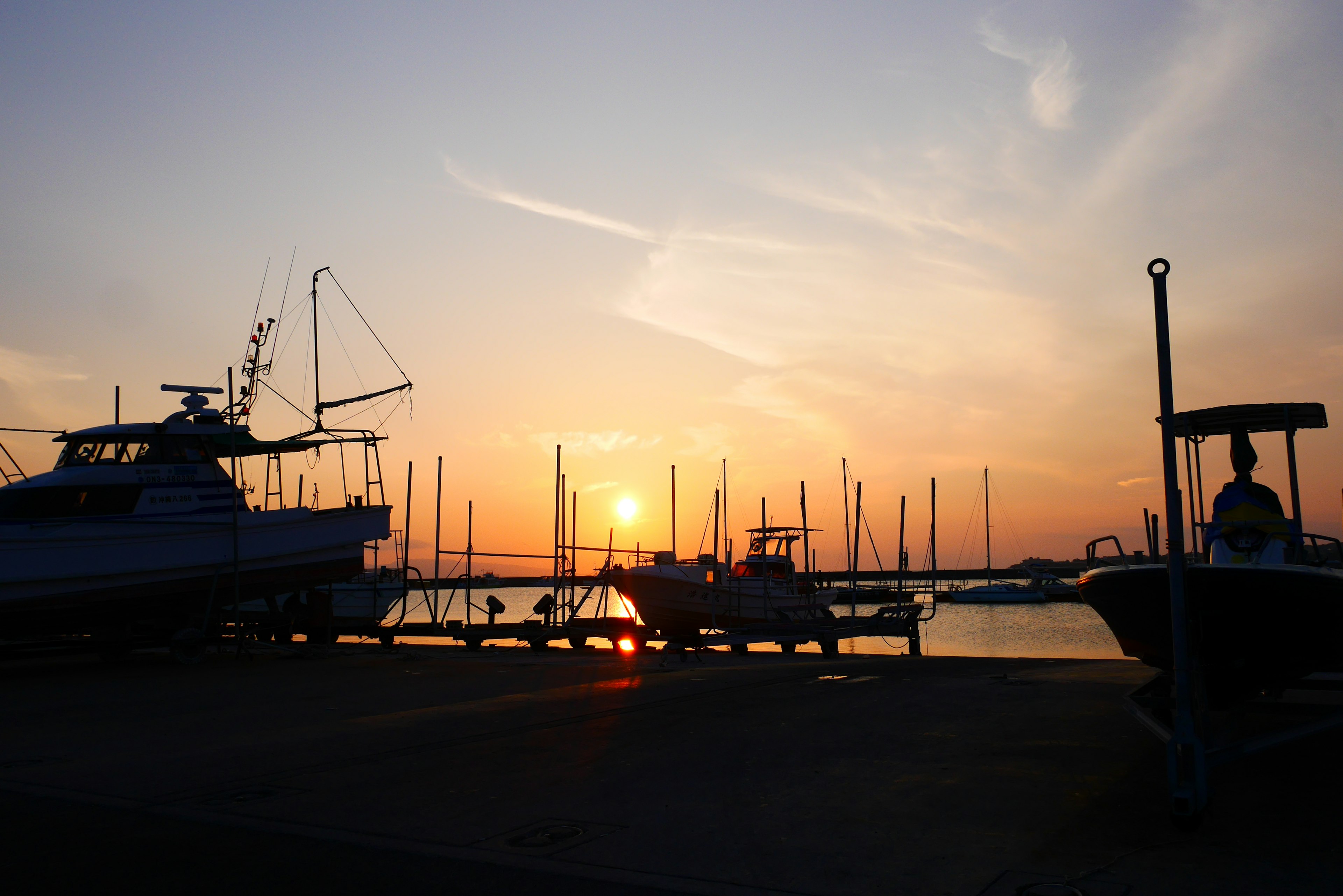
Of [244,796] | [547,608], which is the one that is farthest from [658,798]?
[547,608]

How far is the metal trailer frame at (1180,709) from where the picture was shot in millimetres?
5020

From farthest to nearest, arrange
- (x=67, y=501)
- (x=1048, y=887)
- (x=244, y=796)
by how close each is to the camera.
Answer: (x=67, y=501) < (x=244, y=796) < (x=1048, y=887)

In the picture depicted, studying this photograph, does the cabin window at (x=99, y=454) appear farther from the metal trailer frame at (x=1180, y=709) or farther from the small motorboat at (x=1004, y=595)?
the small motorboat at (x=1004, y=595)

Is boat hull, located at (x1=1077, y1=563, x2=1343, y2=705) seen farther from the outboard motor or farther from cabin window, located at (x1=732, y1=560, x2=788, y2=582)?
cabin window, located at (x1=732, y1=560, x2=788, y2=582)

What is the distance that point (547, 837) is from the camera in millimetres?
5230

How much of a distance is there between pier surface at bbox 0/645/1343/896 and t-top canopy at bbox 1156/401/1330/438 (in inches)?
114

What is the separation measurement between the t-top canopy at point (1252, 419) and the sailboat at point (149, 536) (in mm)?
16971

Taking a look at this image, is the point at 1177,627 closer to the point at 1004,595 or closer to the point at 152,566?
the point at 152,566

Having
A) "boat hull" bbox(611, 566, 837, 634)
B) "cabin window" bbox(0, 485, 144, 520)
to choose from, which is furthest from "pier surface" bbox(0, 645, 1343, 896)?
"boat hull" bbox(611, 566, 837, 634)

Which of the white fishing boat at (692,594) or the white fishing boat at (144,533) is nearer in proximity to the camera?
the white fishing boat at (144,533)

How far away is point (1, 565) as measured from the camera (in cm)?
1551

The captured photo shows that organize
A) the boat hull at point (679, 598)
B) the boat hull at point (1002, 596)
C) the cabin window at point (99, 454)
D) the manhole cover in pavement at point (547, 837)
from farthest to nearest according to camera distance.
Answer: the boat hull at point (1002, 596), the boat hull at point (679, 598), the cabin window at point (99, 454), the manhole cover in pavement at point (547, 837)

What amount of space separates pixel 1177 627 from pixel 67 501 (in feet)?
60.2

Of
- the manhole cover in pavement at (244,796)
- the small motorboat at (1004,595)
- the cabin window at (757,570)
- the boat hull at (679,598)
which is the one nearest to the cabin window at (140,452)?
the manhole cover in pavement at (244,796)
